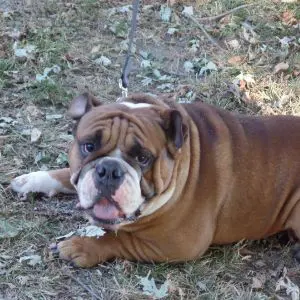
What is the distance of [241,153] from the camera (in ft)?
13.3

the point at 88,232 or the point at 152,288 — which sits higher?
the point at 88,232

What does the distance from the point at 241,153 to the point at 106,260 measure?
99 centimetres

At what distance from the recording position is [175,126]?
11.7 ft

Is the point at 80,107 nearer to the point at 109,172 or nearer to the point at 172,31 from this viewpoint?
the point at 109,172

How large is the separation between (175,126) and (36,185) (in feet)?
3.94

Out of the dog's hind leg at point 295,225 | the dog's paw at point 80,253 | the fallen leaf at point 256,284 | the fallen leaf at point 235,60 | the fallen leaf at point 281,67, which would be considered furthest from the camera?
the fallen leaf at point 235,60

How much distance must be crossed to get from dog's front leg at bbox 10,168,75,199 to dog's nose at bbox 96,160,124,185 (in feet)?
3.38

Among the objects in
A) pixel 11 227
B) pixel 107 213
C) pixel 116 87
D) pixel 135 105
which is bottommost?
pixel 116 87


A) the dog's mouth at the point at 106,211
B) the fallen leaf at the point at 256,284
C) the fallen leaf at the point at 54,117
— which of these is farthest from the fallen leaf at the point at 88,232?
the fallen leaf at the point at 54,117

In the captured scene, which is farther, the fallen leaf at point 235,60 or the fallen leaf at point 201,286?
the fallen leaf at point 235,60

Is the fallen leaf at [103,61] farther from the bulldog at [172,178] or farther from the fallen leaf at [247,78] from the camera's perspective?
the bulldog at [172,178]

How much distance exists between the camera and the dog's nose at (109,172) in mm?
3385

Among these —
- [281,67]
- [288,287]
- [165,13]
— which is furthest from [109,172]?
[165,13]

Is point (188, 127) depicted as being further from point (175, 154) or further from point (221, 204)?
point (221, 204)
